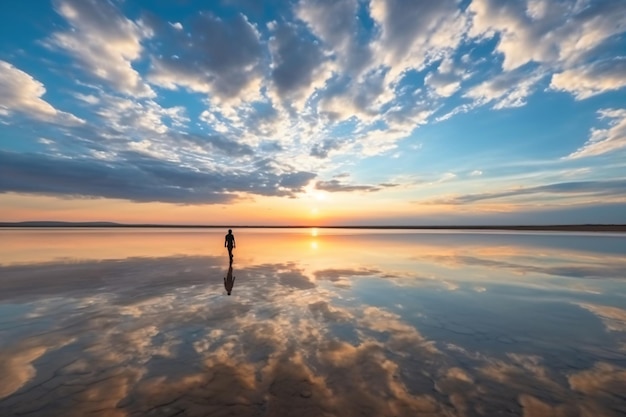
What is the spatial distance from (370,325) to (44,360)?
811cm

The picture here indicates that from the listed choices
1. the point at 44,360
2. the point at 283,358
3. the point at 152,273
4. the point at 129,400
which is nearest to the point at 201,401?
the point at 129,400

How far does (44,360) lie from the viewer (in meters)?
7.05

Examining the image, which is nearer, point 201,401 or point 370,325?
point 201,401

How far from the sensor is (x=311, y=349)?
25.4 ft

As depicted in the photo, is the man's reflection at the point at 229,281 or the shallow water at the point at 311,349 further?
the man's reflection at the point at 229,281

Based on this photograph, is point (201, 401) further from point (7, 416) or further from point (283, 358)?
point (7, 416)

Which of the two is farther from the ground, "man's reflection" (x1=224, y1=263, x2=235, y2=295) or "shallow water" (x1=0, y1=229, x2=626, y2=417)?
"man's reflection" (x1=224, y1=263, x2=235, y2=295)

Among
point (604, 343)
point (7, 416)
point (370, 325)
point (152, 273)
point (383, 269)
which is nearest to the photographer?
point (7, 416)

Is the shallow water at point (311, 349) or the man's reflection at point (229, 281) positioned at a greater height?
the man's reflection at point (229, 281)

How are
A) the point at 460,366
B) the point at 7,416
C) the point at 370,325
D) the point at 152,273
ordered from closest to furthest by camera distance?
the point at 7,416, the point at 460,366, the point at 370,325, the point at 152,273

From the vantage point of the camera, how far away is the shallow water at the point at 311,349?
5418mm

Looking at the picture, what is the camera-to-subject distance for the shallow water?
542 cm

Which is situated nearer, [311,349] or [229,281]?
[311,349]

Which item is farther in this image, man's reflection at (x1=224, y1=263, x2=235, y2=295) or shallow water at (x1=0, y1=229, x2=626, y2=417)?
man's reflection at (x1=224, y1=263, x2=235, y2=295)
